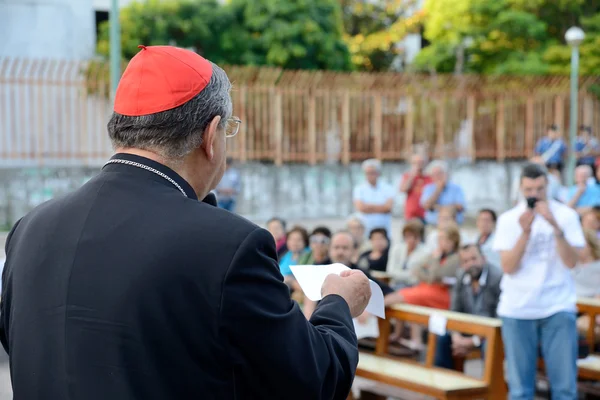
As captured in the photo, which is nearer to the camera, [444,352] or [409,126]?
[444,352]

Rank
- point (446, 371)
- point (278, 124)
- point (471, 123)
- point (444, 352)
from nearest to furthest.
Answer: point (446, 371), point (444, 352), point (278, 124), point (471, 123)

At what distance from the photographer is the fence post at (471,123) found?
18.3m

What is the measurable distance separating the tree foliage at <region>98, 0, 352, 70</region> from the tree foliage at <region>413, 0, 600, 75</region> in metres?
3.28

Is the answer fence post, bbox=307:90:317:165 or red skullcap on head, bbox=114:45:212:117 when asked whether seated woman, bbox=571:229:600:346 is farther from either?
fence post, bbox=307:90:317:165

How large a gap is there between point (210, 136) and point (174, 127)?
0.09m

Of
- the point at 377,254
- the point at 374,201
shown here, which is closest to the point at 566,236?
the point at 377,254

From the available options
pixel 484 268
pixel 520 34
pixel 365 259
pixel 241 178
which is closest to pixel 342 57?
pixel 520 34

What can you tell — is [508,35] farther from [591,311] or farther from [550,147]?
[591,311]

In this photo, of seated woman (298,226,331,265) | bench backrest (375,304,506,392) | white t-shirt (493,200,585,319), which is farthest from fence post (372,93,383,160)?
white t-shirt (493,200,585,319)

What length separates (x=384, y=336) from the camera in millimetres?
6598

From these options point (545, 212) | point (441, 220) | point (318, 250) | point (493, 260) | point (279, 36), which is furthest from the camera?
point (279, 36)

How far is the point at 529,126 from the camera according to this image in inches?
744

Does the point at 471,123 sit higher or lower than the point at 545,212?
higher

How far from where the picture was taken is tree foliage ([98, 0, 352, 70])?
71.5 feet
